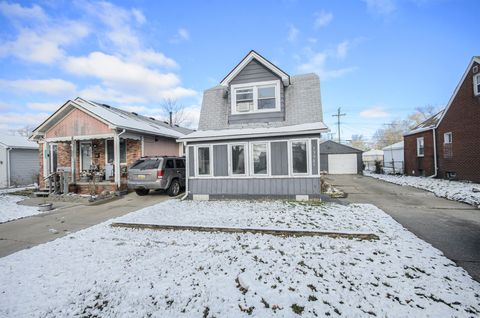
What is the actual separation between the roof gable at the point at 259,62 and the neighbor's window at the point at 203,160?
12.1ft

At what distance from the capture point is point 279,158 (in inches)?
346

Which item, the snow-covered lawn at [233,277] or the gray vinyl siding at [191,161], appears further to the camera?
the gray vinyl siding at [191,161]

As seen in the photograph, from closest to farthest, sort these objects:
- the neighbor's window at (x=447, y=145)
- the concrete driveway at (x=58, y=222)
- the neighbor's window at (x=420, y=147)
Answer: the concrete driveway at (x=58, y=222) < the neighbor's window at (x=447, y=145) < the neighbor's window at (x=420, y=147)

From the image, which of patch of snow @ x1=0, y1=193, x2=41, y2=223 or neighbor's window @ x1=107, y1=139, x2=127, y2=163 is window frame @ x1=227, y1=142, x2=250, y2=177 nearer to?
neighbor's window @ x1=107, y1=139, x2=127, y2=163

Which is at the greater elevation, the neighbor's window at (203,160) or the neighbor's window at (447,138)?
the neighbor's window at (447,138)

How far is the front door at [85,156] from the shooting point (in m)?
13.5

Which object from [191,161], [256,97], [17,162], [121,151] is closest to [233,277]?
[191,161]

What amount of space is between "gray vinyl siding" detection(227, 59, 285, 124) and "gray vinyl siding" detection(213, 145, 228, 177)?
1774 millimetres

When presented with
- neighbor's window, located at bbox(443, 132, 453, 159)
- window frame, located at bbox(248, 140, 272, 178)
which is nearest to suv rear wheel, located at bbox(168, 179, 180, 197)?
window frame, located at bbox(248, 140, 272, 178)

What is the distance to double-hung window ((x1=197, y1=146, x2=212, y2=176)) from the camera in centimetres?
960

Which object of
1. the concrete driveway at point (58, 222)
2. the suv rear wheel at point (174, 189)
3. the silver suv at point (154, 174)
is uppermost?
the silver suv at point (154, 174)

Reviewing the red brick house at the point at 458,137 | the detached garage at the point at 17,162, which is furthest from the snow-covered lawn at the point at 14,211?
the red brick house at the point at 458,137

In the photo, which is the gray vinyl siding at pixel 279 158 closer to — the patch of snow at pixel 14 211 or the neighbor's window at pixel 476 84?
the patch of snow at pixel 14 211

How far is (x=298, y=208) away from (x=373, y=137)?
268ft
